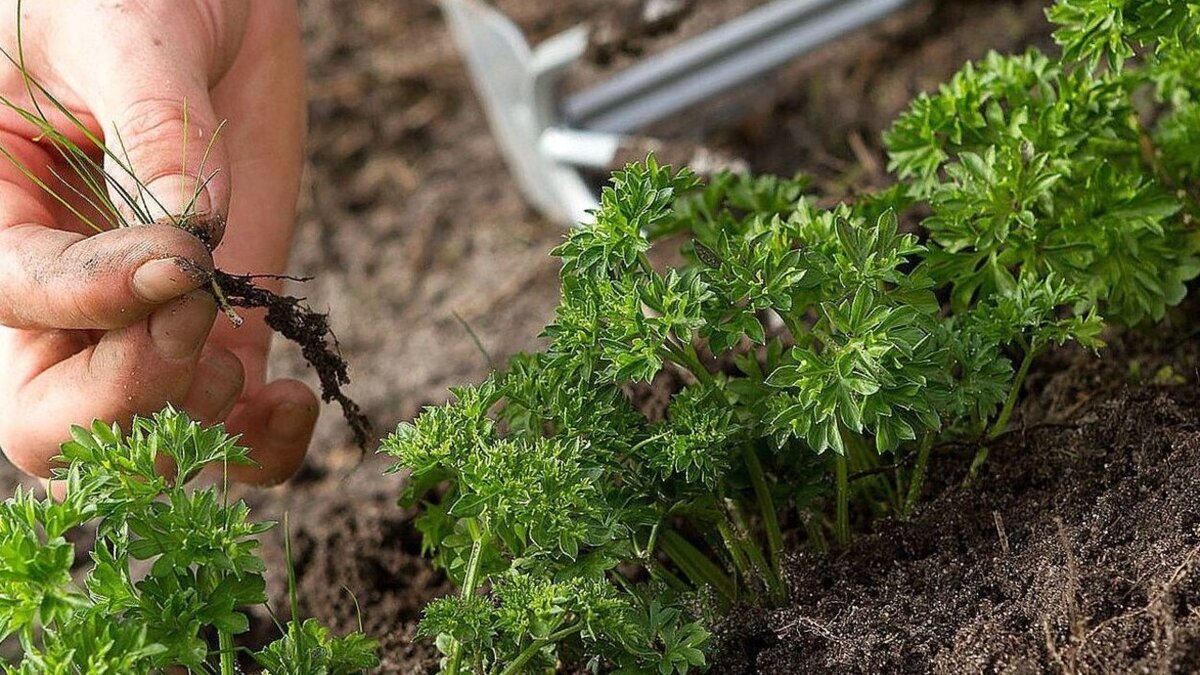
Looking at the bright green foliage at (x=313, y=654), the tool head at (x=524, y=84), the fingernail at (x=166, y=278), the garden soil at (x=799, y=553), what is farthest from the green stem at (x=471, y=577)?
the tool head at (x=524, y=84)

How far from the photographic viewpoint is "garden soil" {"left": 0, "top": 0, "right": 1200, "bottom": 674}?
156 cm

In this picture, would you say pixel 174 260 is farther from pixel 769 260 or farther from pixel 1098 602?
pixel 1098 602

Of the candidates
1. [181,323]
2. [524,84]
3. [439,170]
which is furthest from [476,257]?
[181,323]

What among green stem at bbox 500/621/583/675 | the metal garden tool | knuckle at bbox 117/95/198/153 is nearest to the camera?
green stem at bbox 500/621/583/675

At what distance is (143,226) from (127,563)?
1.34 ft

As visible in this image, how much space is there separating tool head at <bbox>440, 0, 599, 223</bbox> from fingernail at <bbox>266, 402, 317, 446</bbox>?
1.49 m

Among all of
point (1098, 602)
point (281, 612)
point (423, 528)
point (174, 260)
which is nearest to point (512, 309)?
point (281, 612)

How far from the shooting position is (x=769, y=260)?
160cm

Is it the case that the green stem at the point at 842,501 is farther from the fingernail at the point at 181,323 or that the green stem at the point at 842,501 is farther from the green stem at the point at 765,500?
the fingernail at the point at 181,323

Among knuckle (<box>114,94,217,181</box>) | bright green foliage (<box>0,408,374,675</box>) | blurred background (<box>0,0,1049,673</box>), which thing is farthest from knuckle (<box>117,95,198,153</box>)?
blurred background (<box>0,0,1049,673</box>)

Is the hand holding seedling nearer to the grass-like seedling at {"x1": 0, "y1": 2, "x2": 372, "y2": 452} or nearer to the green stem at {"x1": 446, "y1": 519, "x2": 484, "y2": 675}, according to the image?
the grass-like seedling at {"x1": 0, "y1": 2, "x2": 372, "y2": 452}

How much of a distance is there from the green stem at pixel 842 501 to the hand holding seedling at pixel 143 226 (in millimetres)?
809

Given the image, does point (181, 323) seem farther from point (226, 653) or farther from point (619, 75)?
point (619, 75)

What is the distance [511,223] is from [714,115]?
0.78 m
